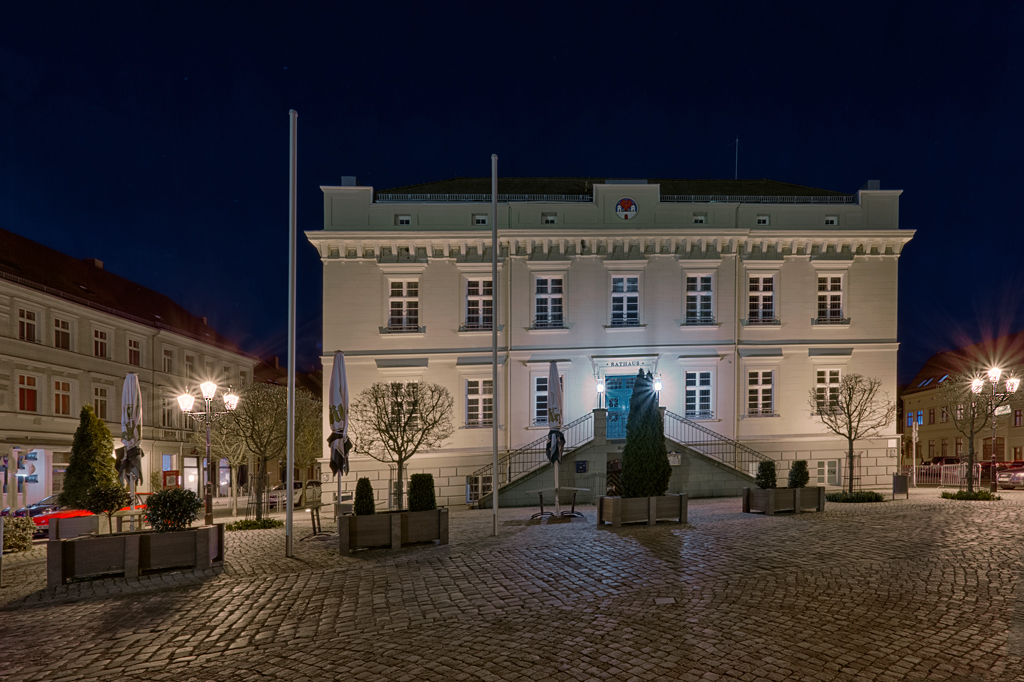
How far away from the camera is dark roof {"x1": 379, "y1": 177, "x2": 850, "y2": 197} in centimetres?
3027

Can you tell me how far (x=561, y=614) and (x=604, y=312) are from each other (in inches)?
780

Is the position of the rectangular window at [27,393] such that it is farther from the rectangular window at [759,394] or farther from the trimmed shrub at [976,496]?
the trimmed shrub at [976,496]

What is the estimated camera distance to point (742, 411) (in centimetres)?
2720

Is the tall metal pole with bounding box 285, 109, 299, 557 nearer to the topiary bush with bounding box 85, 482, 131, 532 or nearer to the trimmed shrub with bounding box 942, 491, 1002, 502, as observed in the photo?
the topiary bush with bounding box 85, 482, 131, 532

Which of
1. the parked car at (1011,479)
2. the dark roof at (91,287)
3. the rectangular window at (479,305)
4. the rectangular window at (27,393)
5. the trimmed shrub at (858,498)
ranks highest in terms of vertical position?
the dark roof at (91,287)

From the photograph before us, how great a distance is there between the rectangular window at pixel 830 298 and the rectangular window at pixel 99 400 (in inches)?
1453

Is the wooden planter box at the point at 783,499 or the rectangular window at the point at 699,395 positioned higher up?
the rectangular window at the point at 699,395

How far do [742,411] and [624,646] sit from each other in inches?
862

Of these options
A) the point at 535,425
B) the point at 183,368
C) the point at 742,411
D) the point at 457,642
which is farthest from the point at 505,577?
the point at 183,368

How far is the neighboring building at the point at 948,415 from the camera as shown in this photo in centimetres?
5059

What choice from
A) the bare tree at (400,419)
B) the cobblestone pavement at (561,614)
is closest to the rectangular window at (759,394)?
the bare tree at (400,419)

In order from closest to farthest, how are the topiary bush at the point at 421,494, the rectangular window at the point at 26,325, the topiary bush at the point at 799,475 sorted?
the topiary bush at the point at 421,494 → the topiary bush at the point at 799,475 → the rectangular window at the point at 26,325

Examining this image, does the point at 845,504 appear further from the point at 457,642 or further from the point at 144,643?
the point at 144,643

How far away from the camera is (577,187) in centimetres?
3156
